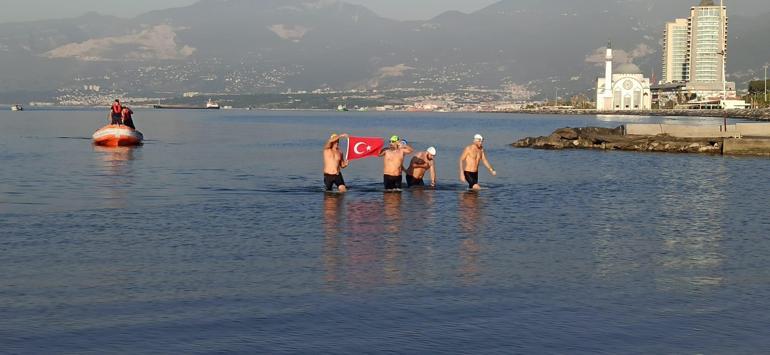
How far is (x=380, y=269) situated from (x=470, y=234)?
5.11 m

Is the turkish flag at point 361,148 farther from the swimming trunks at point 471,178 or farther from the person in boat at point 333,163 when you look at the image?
the swimming trunks at point 471,178

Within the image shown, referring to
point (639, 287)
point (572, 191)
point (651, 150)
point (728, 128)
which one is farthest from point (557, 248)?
point (728, 128)

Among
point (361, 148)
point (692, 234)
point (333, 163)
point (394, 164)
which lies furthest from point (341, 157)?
point (692, 234)

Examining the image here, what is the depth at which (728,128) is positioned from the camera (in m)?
65.3

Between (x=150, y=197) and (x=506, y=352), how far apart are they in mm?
19881

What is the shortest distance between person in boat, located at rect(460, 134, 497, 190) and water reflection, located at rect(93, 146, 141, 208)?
963 centimetres

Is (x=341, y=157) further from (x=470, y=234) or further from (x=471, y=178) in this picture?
(x=470, y=234)

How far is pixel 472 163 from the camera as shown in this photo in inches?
1268

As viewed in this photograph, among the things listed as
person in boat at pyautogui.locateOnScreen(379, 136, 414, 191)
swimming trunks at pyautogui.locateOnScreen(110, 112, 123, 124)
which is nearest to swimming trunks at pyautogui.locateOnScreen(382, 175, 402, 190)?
person in boat at pyautogui.locateOnScreen(379, 136, 414, 191)

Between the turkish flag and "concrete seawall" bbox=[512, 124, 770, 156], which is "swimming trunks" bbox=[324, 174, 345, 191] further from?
"concrete seawall" bbox=[512, 124, 770, 156]

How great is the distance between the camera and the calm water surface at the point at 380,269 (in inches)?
518

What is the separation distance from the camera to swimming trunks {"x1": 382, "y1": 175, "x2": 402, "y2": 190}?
1226 inches

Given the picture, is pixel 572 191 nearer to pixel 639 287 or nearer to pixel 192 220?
pixel 192 220

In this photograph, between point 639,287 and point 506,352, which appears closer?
point 506,352
